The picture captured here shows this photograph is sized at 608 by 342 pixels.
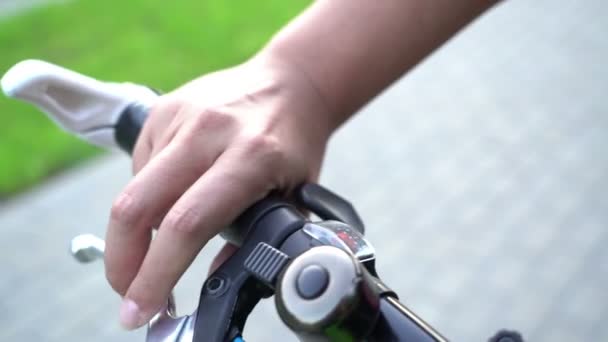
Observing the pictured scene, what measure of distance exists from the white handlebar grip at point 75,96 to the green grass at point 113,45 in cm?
349

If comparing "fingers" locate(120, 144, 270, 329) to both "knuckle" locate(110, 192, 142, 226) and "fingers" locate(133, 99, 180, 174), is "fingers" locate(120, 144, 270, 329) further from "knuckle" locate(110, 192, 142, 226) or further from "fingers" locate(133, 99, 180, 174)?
"fingers" locate(133, 99, 180, 174)

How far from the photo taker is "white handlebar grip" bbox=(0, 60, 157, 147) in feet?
3.48

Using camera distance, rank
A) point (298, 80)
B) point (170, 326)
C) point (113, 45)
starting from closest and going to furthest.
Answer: point (170, 326) → point (298, 80) → point (113, 45)

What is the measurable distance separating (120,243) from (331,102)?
0.41 metres

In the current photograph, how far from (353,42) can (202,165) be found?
35 centimetres

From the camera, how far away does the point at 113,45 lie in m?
5.73

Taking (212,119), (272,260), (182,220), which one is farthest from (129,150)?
(272,260)

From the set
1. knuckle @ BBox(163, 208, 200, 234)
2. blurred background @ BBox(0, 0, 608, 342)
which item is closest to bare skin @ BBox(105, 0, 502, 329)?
knuckle @ BBox(163, 208, 200, 234)

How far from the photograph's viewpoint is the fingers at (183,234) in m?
0.93

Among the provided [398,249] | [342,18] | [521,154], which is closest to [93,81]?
[342,18]

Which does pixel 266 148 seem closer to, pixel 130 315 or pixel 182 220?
pixel 182 220

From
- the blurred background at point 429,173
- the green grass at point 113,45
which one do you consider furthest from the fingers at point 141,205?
the green grass at point 113,45

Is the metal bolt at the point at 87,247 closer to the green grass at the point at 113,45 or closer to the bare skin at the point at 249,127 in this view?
the bare skin at the point at 249,127

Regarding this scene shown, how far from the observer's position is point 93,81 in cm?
113
